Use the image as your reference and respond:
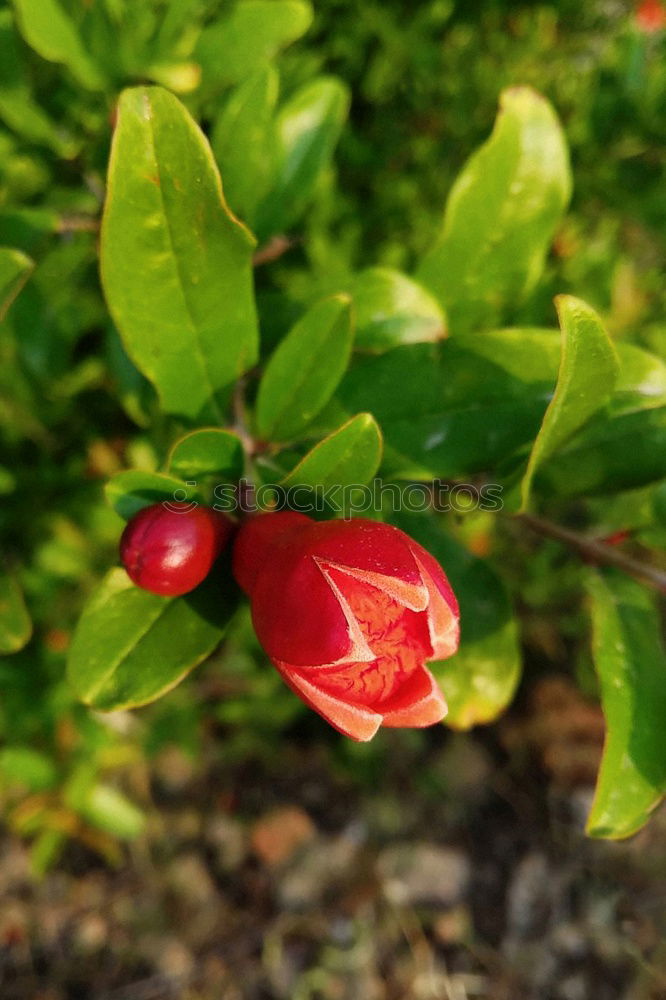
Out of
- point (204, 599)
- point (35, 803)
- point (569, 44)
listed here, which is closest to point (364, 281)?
point (204, 599)

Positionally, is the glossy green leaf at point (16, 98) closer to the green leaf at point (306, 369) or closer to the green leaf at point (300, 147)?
the green leaf at point (300, 147)

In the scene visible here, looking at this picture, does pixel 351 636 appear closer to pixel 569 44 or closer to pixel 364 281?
pixel 364 281

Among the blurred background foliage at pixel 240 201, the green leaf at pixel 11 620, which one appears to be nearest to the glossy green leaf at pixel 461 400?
the blurred background foliage at pixel 240 201

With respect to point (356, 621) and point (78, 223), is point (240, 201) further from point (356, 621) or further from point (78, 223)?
point (356, 621)

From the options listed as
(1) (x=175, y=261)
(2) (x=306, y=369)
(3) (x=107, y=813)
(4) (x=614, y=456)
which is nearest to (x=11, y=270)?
(1) (x=175, y=261)

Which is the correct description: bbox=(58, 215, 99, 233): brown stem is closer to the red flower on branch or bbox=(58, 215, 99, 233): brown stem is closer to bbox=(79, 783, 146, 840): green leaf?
bbox=(79, 783, 146, 840): green leaf

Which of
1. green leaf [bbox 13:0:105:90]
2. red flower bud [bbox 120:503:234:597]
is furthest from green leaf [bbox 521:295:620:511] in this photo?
green leaf [bbox 13:0:105:90]
